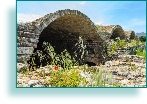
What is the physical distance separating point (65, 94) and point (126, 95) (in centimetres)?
71

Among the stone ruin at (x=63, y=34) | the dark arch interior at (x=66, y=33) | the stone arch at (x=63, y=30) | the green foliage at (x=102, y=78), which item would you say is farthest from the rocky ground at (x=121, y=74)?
the dark arch interior at (x=66, y=33)

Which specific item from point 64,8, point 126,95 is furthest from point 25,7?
point 126,95

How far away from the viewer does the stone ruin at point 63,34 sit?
4.87 metres

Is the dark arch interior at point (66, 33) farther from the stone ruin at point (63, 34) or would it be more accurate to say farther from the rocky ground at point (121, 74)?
the rocky ground at point (121, 74)

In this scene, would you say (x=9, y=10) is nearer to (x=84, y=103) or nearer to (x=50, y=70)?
(x=50, y=70)

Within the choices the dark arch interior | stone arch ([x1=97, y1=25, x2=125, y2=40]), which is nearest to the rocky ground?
the dark arch interior

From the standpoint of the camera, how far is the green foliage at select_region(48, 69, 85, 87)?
4593 mm

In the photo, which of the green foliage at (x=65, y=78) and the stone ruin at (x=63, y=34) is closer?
the green foliage at (x=65, y=78)

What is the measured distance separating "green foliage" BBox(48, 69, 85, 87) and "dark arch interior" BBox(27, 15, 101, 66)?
89 centimetres

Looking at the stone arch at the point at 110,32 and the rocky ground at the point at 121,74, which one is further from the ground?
the stone arch at the point at 110,32

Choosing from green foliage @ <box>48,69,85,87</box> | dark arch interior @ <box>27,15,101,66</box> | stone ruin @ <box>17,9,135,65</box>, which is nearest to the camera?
green foliage @ <box>48,69,85,87</box>

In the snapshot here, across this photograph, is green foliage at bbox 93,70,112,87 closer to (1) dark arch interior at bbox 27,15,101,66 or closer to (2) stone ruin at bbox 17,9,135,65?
(2) stone ruin at bbox 17,9,135,65

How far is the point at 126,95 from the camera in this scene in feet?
15.0

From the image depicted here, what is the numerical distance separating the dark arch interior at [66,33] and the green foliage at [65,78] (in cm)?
89
